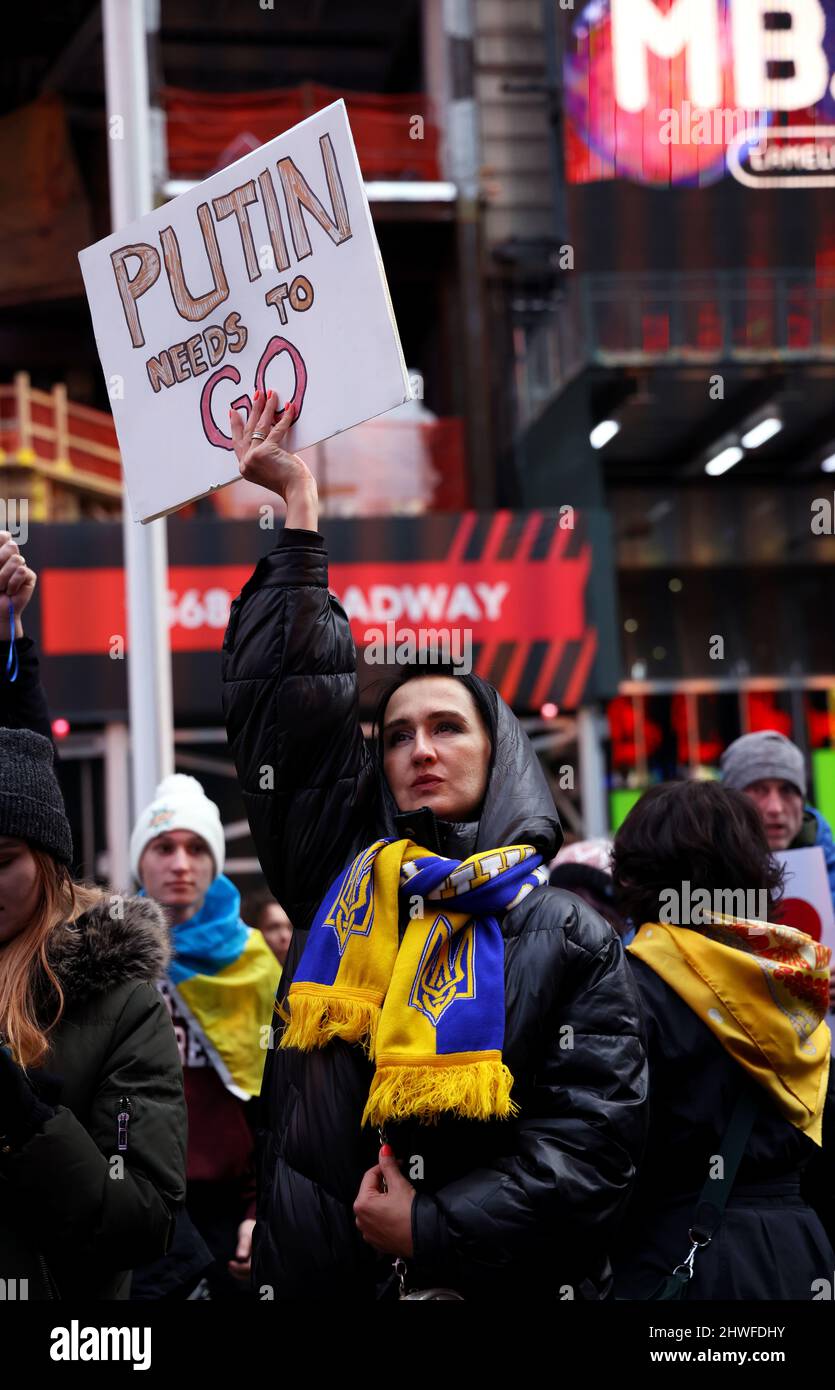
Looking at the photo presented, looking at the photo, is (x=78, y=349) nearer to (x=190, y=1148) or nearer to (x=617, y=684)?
(x=617, y=684)

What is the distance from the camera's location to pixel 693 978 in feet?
10.4

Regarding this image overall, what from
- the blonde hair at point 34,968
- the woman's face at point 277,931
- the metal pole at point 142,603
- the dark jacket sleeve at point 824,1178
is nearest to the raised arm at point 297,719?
the blonde hair at point 34,968

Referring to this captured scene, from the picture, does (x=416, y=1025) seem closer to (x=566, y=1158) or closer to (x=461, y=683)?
(x=566, y=1158)

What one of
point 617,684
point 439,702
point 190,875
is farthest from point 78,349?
point 439,702

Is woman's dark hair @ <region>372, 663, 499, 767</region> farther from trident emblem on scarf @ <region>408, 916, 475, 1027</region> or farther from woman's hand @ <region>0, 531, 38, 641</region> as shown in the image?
woman's hand @ <region>0, 531, 38, 641</region>

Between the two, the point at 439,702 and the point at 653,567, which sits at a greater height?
the point at 653,567

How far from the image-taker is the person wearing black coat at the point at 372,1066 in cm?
249

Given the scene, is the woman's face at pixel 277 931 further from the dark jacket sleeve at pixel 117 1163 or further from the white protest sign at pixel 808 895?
the dark jacket sleeve at pixel 117 1163

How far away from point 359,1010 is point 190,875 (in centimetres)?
218

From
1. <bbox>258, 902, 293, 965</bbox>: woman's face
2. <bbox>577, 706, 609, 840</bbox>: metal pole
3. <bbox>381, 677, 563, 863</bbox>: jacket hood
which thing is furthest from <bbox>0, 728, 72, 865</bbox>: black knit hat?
<bbox>577, 706, 609, 840</bbox>: metal pole

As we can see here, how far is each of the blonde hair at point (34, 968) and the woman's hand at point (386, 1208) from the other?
0.59 m

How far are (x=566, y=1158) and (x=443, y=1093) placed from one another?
24cm

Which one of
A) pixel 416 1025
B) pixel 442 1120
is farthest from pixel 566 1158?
pixel 416 1025

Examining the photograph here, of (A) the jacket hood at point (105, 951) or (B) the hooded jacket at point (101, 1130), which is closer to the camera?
(B) the hooded jacket at point (101, 1130)
